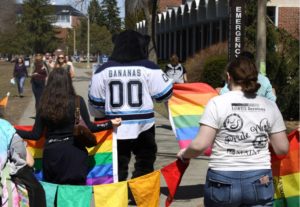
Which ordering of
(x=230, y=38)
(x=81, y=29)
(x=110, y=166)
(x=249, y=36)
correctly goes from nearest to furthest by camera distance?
(x=110, y=166) < (x=230, y=38) < (x=249, y=36) < (x=81, y=29)

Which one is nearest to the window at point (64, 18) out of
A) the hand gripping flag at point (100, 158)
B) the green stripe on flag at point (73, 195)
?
the hand gripping flag at point (100, 158)

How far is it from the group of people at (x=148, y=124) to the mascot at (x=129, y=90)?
11 millimetres

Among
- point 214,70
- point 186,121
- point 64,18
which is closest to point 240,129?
point 186,121

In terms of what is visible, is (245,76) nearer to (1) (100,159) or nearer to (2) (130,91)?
(2) (130,91)

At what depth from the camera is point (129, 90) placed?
6.19 metres

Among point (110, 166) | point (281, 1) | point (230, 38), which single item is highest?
point (281, 1)

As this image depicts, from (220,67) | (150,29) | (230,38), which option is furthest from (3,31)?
(230,38)

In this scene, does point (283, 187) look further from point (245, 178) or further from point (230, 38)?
point (230, 38)

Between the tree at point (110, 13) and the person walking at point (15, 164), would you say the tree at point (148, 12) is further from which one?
the tree at point (110, 13)

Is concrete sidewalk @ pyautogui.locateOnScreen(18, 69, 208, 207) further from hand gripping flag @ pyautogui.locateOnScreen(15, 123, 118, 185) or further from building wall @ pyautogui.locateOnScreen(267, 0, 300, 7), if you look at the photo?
building wall @ pyautogui.locateOnScreen(267, 0, 300, 7)

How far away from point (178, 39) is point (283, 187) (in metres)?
36.9

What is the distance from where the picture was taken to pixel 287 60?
15836 millimetres

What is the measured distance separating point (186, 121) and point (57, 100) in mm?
2216

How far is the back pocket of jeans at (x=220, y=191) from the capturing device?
4121 millimetres
